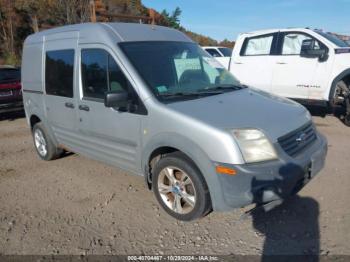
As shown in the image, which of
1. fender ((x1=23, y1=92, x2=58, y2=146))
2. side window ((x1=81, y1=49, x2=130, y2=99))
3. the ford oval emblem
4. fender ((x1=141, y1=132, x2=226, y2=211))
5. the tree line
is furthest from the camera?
the tree line

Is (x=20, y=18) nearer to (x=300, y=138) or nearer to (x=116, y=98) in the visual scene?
(x=116, y=98)

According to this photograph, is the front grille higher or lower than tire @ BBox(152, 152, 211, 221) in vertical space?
higher

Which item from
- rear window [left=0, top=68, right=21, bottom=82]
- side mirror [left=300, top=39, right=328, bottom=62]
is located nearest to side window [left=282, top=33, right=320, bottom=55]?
side mirror [left=300, top=39, right=328, bottom=62]

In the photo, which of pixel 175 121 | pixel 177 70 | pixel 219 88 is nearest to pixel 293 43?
pixel 219 88

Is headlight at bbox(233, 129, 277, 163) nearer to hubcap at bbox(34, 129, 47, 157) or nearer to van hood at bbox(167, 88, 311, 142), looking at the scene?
van hood at bbox(167, 88, 311, 142)

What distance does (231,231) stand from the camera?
335 centimetres

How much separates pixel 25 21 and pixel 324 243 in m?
34.3

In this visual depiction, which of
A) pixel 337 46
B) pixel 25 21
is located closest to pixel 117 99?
pixel 337 46

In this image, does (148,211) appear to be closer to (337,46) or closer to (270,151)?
(270,151)

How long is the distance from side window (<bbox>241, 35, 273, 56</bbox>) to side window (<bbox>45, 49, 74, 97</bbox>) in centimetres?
530

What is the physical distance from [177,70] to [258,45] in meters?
5.15

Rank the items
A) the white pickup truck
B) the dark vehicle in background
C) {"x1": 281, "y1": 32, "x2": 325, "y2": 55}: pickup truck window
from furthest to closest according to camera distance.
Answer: the dark vehicle in background < {"x1": 281, "y1": 32, "x2": 325, "y2": 55}: pickup truck window < the white pickup truck

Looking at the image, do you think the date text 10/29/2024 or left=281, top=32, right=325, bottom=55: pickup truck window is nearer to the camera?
the date text 10/29/2024

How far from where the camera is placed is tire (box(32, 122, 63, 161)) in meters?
5.46
